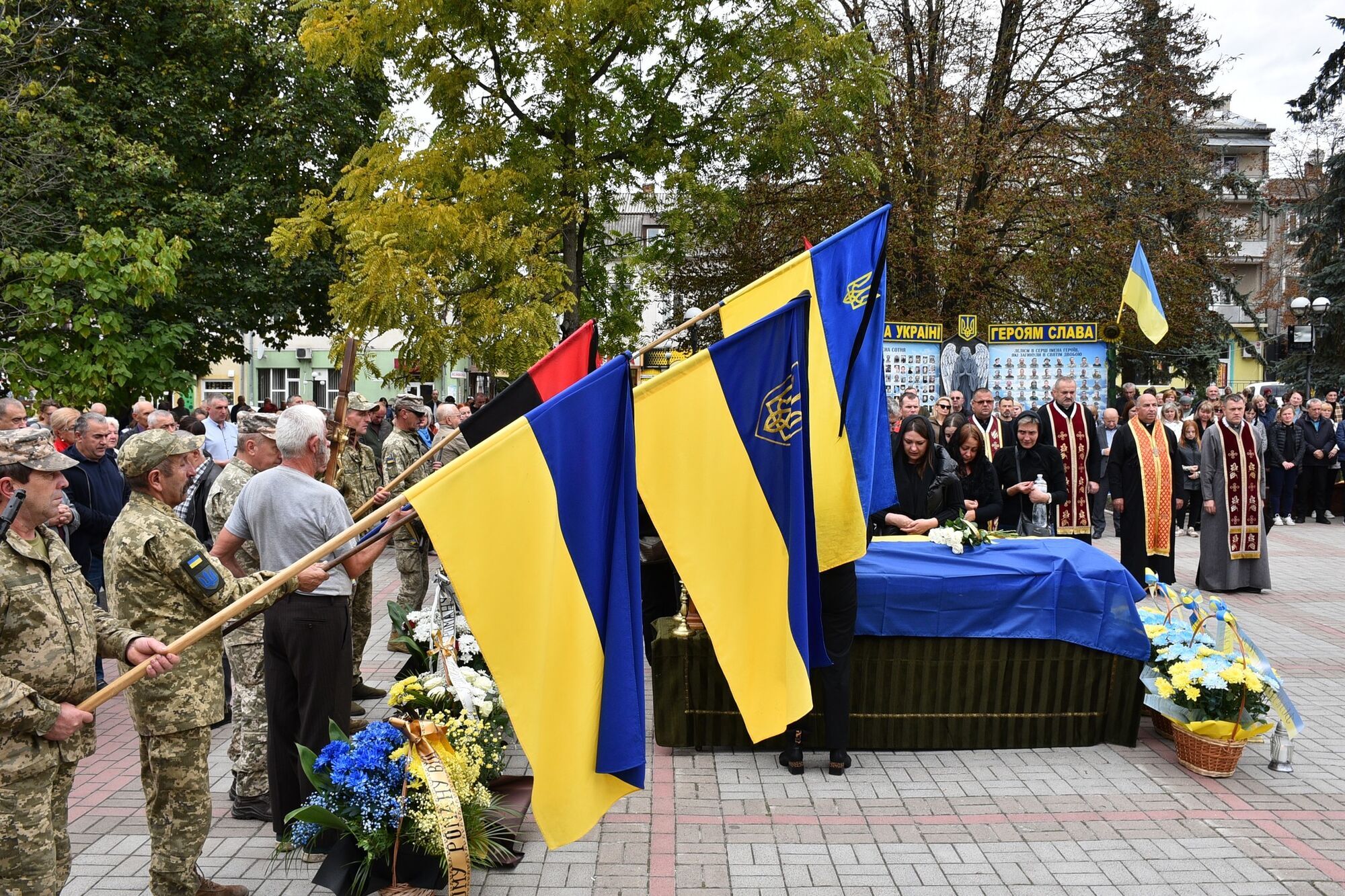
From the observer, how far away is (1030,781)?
5.73 meters

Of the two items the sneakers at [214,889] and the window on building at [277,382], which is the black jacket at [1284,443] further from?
the window on building at [277,382]

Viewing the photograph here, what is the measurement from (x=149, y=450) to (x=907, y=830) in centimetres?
408

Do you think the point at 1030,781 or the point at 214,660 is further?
the point at 1030,781

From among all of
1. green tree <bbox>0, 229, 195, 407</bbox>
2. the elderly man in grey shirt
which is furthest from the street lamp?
the elderly man in grey shirt

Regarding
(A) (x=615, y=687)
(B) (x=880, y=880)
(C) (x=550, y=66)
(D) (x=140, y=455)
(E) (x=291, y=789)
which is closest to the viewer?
(A) (x=615, y=687)

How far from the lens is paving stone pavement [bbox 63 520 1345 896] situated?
4559mm

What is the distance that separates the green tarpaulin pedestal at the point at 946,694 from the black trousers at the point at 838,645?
0.22 m

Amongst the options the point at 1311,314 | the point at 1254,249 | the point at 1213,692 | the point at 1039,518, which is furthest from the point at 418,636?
the point at 1254,249

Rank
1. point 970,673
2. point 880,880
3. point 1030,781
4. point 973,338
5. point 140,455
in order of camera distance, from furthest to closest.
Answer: point 973,338 → point 970,673 → point 1030,781 → point 880,880 → point 140,455

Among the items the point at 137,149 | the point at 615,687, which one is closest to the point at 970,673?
the point at 615,687

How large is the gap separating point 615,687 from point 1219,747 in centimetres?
414

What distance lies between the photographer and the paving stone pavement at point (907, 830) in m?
4.56

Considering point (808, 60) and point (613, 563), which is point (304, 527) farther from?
point (808, 60)

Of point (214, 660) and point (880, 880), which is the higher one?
point (214, 660)
